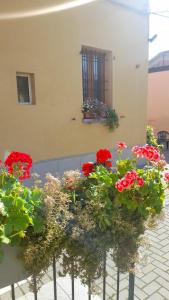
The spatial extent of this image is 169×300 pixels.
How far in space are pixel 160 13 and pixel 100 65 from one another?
9.03ft

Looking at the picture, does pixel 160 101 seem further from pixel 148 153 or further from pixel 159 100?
pixel 148 153

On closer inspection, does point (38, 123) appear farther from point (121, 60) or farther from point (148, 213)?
point (148, 213)

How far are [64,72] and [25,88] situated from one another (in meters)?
0.97

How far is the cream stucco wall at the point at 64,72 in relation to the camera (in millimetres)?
4469

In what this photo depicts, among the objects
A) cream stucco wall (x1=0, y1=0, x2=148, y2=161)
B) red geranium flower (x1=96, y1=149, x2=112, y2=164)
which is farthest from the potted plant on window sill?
red geranium flower (x1=96, y1=149, x2=112, y2=164)

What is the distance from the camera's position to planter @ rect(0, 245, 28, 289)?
1.10m

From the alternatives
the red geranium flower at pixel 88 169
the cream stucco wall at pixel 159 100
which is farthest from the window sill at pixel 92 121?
the cream stucco wall at pixel 159 100

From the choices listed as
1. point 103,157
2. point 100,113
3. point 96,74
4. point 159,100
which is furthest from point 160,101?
point 103,157

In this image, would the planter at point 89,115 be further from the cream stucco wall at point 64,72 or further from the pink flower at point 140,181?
the pink flower at point 140,181

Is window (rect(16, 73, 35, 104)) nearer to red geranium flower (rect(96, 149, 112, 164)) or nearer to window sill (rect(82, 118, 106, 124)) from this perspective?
window sill (rect(82, 118, 106, 124))

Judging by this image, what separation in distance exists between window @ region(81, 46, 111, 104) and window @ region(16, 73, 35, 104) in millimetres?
1546

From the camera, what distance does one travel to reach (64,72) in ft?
17.0

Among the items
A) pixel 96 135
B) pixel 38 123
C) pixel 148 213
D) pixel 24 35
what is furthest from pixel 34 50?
pixel 148 213

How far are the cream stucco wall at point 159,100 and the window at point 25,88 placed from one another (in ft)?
29.2
